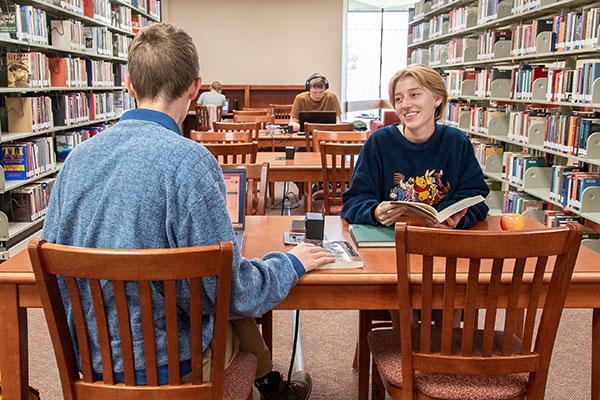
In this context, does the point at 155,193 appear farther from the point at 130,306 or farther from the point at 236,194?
the point at 236,194

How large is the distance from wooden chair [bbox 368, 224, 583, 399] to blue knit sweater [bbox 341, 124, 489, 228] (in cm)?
61

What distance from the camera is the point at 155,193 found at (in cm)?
121

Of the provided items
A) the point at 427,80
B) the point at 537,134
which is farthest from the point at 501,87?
the point at 427,80

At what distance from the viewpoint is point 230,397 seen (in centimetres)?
144

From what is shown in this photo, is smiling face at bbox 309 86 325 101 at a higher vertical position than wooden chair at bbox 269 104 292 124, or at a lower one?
higher

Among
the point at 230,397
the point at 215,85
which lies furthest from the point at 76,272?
the point at 215,85

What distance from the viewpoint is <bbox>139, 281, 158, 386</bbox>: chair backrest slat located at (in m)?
1.18

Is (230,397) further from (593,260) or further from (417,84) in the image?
(417,84)

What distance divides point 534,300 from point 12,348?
1.26 meters

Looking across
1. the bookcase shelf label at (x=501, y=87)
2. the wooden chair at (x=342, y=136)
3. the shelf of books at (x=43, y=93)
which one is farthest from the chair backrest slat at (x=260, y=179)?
the bookcase shelf label at (x=501, y=87)

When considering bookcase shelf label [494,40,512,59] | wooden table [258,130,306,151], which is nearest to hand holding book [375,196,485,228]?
wooden table [258,130,306,151]

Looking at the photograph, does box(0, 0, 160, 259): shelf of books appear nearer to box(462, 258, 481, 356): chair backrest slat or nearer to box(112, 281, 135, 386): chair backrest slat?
box(112, 281, 135, 386): chair backrest slat

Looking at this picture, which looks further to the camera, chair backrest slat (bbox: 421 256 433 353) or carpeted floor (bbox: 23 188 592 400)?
carpeted floor (bbox: 23 188 592 400)

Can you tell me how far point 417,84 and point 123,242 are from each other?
4.54 feet
